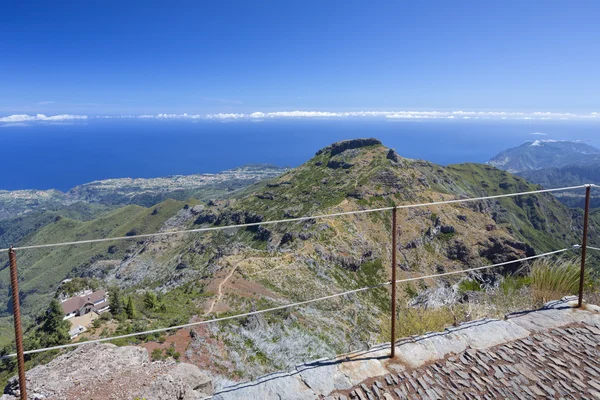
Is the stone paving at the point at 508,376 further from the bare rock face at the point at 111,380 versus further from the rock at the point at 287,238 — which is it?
the rock at the point at 287,238

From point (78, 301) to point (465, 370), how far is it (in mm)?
47066

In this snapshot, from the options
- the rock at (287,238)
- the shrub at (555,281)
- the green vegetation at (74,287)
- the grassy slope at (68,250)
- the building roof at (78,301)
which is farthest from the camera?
the grassy slope at (68,250)

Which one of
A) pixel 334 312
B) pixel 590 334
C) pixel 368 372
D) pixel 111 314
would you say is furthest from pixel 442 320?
pixel 334 312

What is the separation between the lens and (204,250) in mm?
64438

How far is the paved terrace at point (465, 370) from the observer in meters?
3.50

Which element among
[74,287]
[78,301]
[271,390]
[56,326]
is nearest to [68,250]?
[74,287]

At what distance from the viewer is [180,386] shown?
192 inches

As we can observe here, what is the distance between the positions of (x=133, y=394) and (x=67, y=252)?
139m

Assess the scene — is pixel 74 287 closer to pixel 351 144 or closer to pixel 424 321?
pixel 424 321

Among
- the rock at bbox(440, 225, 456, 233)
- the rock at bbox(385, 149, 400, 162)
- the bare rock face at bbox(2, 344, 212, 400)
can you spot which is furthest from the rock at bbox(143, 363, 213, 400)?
the rock at bbox(385, 149, 400, 162)

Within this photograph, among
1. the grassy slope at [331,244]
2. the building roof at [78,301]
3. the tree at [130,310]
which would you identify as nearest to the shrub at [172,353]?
the grassy slope at [331,244]

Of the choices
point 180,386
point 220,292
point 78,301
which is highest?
point 180,386

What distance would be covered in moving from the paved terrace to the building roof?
1693 inches

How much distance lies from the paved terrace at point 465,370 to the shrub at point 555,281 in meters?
1.20
